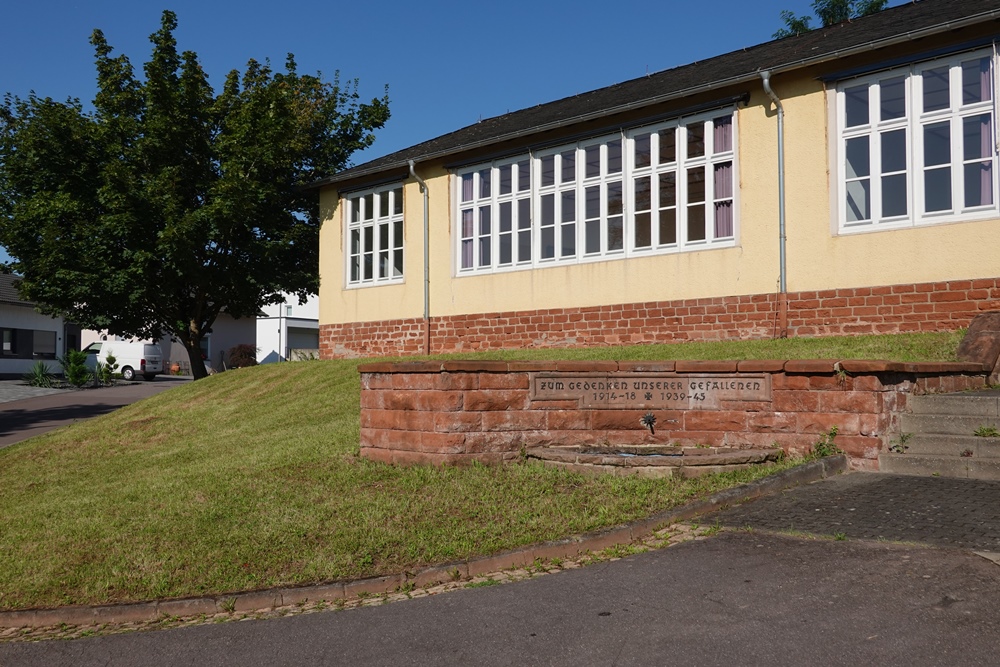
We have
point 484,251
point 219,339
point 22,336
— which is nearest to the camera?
point 484,251

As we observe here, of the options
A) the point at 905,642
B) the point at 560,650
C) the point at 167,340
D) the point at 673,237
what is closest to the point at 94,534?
the point at 560,650

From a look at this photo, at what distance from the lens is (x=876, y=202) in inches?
554

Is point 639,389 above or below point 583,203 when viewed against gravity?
below

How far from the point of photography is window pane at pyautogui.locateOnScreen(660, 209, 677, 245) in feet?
53.9

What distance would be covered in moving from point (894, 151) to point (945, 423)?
6.82m

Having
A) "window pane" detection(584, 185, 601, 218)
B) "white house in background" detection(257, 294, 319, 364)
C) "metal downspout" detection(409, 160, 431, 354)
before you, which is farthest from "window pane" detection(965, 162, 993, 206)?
"white house in background" detection(257, 294, 319, 364)

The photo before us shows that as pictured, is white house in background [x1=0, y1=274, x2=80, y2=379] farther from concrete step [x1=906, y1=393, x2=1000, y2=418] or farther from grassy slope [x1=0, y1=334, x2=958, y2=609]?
concrete step [x1=906, y1=393, x2=1000, y2=418]

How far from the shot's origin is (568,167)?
60.0 ft

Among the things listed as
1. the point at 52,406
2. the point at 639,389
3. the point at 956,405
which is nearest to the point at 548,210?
the point at 639,389

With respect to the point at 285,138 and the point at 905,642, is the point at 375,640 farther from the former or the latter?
the point at 285,138

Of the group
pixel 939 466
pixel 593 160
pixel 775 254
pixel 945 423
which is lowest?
pixel 939 466

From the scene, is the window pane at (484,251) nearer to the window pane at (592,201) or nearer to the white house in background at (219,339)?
→ the window pane at (592,201)

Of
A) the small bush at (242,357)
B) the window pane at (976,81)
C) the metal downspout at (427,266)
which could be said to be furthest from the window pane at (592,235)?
the small bush at (242,357)

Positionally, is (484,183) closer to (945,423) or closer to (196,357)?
(196,357)
